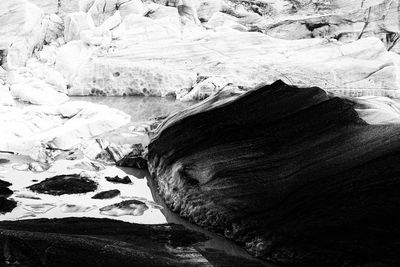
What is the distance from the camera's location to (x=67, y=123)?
8.93 m

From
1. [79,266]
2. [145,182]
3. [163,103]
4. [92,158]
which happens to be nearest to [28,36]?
[163,103]

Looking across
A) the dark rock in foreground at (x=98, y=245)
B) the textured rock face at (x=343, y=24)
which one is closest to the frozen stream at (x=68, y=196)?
the dark rock in foreground at (x=98, y=245)

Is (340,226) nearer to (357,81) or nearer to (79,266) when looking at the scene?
(79,266)

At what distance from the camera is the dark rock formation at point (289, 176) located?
4.09 metres

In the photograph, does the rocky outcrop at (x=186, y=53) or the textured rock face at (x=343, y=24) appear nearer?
the rocky outcrop at (x=186, y=53)

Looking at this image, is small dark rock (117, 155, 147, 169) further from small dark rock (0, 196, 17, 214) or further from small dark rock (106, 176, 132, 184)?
small dark rock (0, 196, 17, 214)

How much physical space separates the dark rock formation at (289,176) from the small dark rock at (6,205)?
1.56m

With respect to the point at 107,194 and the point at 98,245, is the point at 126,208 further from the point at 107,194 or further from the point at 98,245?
the point at 98,245

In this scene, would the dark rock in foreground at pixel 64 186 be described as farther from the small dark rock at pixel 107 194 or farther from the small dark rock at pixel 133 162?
the small dark rock at pixel 133 162

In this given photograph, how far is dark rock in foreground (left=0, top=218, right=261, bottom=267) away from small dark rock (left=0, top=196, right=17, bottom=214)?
719 mm

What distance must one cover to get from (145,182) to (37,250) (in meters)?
2.86

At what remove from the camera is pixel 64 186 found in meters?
5.99

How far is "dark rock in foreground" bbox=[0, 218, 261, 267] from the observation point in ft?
11.9

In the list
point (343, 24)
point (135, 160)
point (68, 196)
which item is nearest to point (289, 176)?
point (68, 196)
